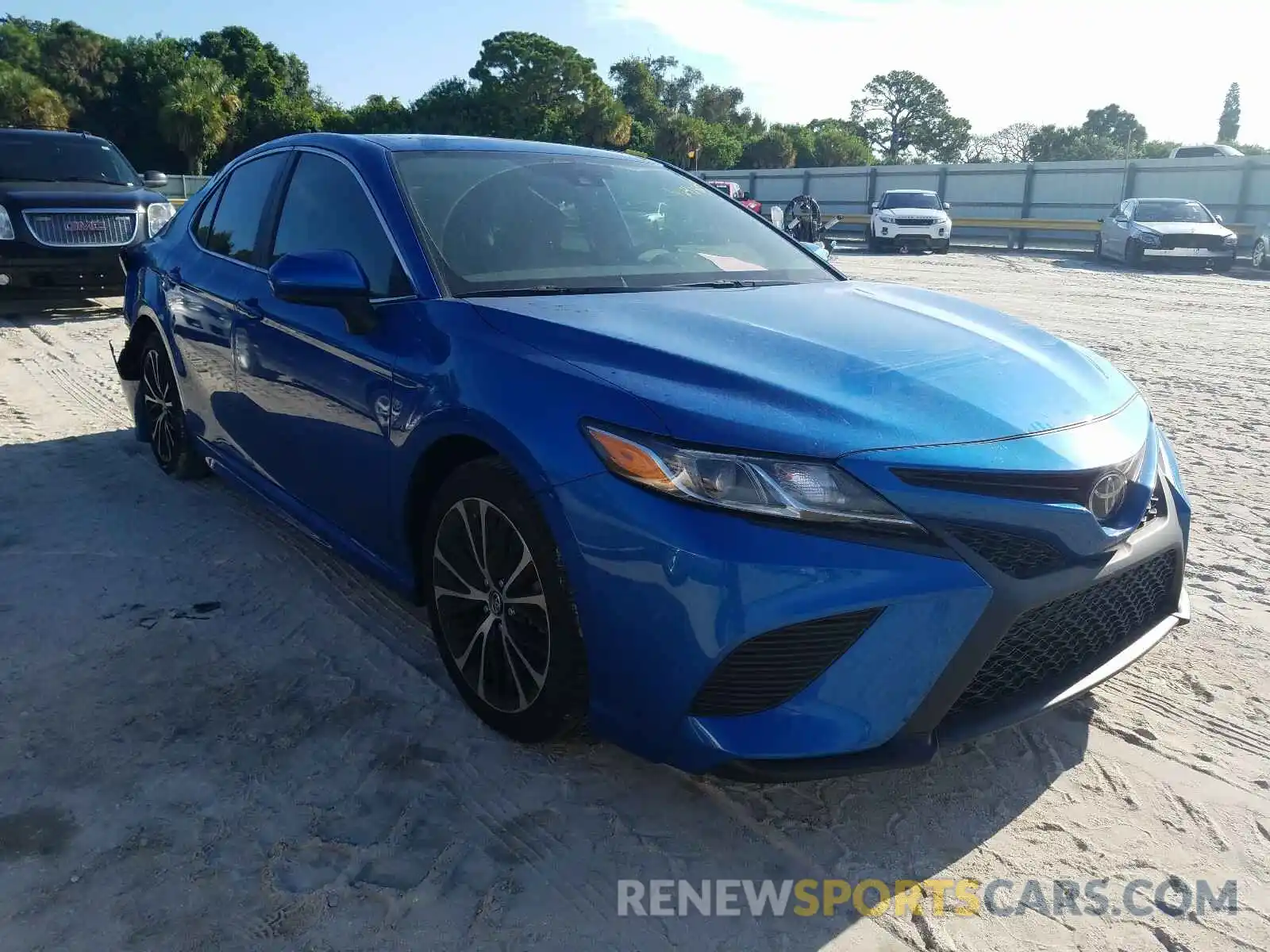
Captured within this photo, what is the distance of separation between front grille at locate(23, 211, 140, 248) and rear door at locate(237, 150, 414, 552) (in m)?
7.26

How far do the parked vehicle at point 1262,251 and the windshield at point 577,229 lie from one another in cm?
1908

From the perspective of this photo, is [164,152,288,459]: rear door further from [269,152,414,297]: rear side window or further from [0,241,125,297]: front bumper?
[0,241,125,297]: front bumper

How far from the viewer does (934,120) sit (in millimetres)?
113875

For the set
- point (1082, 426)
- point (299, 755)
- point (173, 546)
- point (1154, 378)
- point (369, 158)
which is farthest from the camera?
point (1154, 378)

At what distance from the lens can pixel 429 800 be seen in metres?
2.46

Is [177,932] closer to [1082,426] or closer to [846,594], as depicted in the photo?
[846,594]

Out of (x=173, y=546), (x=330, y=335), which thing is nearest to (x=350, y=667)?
(x=330, y=335)

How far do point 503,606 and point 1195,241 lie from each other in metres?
19.5

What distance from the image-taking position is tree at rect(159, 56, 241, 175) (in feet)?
167

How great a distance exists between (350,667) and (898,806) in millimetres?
1717

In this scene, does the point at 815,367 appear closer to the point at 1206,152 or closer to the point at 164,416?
the point at 164,416

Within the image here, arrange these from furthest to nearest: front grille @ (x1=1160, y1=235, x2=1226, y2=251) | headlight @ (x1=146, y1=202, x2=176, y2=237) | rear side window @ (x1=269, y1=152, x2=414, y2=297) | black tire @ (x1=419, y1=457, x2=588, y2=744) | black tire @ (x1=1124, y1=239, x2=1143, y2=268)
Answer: black tire @ (x1=1124, y1=239, x2=1143, y2=268) < front grille @ (x1=1160, y1=235, x2=1226, y2=251) < headlight @ (x1=146, y1=202, x2=176, y2=237) < rear side window @ (x1=269, y1=152, x2=414, y2=297) < black tire @ (x1=419, y1=457, x2=588, y2=744)

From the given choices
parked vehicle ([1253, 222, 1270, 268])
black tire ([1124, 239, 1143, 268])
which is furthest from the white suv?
parked vehicle ([1253, 222, 1270, 268])

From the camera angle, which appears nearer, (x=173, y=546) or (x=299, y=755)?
(x=299, y=755)
